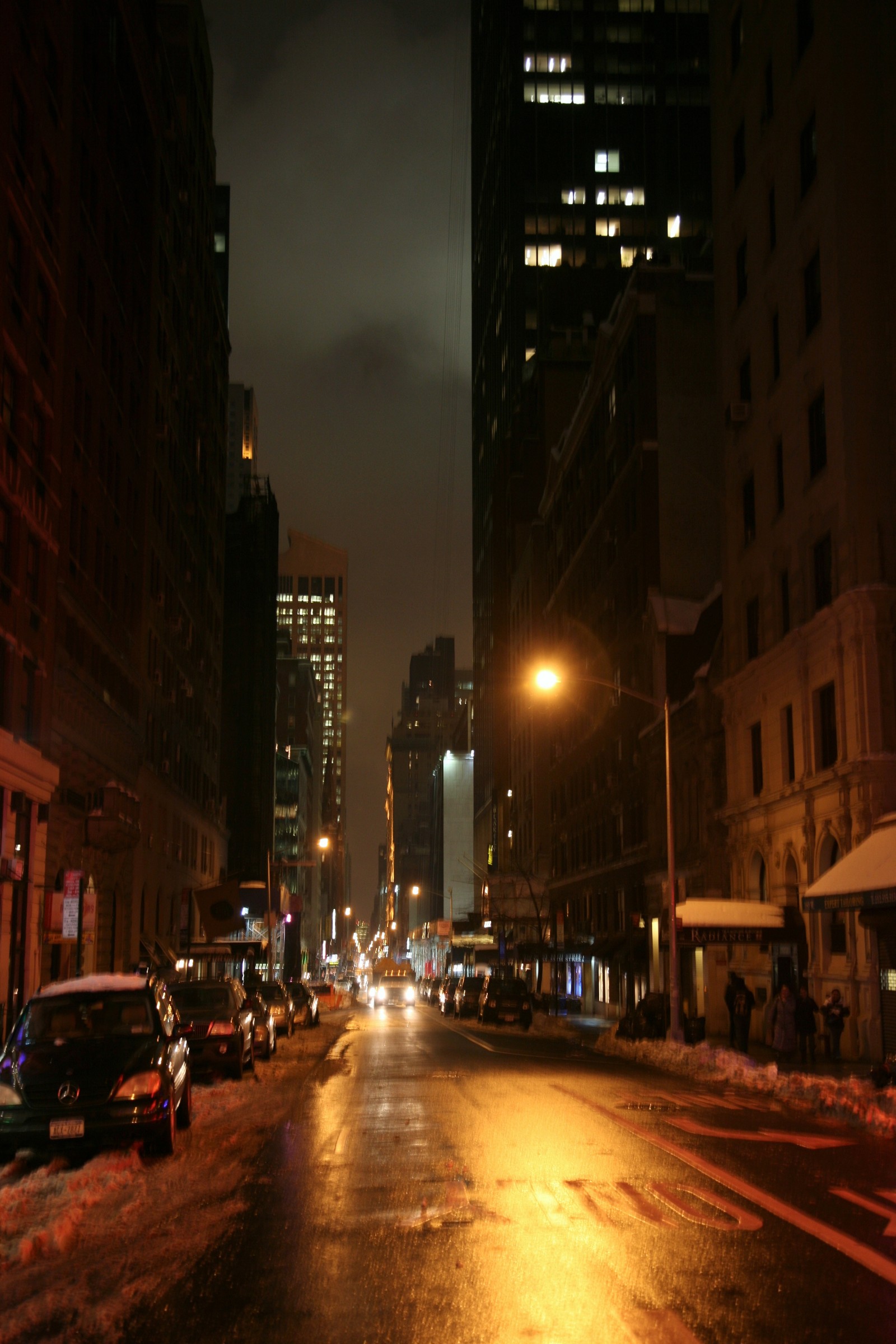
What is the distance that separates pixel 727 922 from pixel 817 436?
12353mm

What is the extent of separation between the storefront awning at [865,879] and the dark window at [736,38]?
2510cm

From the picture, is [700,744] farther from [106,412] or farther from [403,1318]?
[403,1318]

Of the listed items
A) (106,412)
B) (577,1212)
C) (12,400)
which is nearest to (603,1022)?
(106,412)

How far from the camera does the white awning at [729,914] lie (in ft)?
104

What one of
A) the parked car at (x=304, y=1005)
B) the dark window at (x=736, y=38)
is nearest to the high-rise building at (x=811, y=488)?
the dark window at (x=736, y=38)

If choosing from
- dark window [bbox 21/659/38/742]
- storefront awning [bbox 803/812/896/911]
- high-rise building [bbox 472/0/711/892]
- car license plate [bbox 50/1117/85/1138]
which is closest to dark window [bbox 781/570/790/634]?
storefront awning [bbox 803/812/896/911]

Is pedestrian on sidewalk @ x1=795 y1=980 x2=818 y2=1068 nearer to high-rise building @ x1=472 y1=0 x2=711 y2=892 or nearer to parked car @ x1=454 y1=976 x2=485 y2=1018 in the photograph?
parked car @ x1=454 y1=976 x2=485 y2=1018

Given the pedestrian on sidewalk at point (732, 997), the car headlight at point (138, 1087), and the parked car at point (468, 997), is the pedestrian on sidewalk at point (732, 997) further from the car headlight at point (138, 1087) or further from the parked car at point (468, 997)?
the parked car at point (468, 997)

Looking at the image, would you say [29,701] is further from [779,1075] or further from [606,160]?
[606,160]

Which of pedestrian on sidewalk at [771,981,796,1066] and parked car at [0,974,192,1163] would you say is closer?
parked car at [0,974,192,1163]

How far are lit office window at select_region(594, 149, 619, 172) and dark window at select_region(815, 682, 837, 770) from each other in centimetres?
10026

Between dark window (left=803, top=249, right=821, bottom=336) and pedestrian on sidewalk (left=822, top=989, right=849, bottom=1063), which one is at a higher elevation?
dark window (left=803, top=249, right=821, bottom=336)

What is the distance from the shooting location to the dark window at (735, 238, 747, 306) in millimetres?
39312

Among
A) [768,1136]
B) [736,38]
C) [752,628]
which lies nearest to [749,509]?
[752,628]
